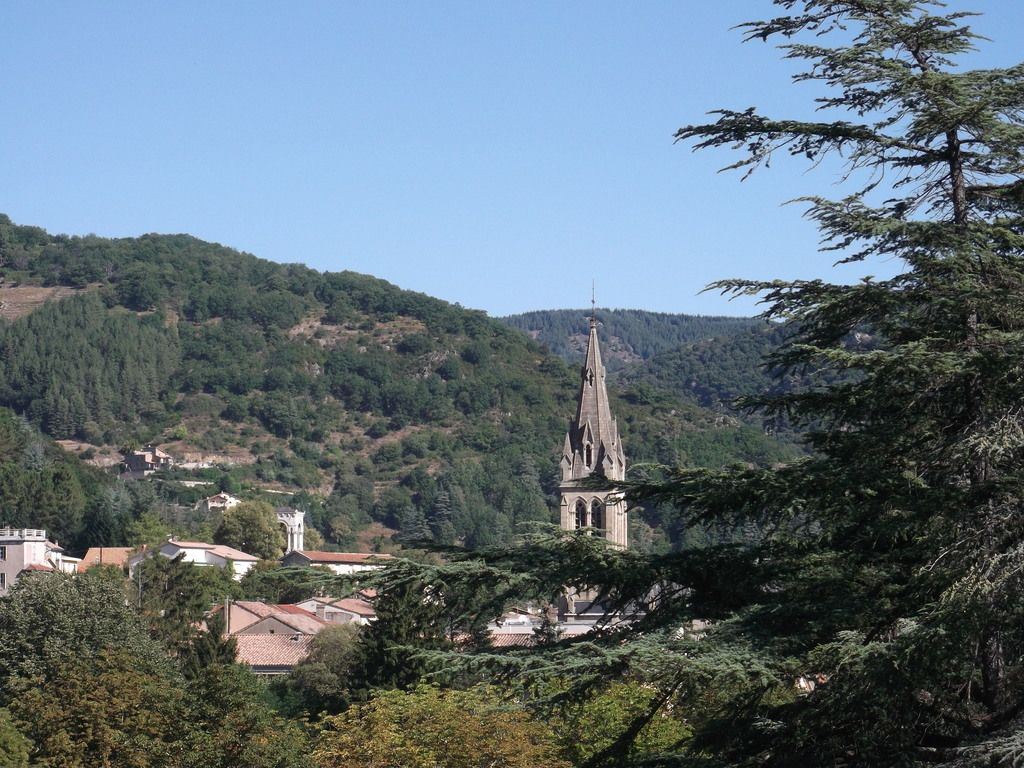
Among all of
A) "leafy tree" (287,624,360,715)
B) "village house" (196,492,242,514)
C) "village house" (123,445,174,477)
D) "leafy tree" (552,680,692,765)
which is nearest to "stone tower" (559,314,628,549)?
"leafy tree" (287,624,360,715)

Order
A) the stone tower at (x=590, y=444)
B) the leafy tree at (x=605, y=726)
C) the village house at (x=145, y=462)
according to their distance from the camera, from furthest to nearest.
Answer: the village house at (x=145, y=462), the stone tower at (x=590, y=444), the leafy tree at (x=605, y=726)

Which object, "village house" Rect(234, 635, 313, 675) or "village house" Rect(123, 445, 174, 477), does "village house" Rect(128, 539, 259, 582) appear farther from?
"village house" Rect(123, 445, 174, 477)

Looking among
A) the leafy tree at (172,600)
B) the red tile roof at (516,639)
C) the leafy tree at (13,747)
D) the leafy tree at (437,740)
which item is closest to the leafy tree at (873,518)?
the red tile roof at (516,639)

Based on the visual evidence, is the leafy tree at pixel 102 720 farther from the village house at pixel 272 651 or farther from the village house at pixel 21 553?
the village house at pixel 21 553

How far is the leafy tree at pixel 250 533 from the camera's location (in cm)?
13138

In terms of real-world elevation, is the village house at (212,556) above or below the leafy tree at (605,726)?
below

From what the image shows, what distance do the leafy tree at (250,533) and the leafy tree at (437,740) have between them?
101226mm

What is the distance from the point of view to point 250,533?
132250 millimetres

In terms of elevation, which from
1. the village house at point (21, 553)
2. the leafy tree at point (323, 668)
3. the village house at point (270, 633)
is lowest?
the village house at point (270, 633)

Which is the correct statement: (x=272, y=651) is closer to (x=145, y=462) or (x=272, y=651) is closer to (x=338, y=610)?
(x=338, y=610)

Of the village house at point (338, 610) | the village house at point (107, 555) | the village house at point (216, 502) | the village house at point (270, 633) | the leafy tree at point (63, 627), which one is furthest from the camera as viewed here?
the village house at point (216, 502)

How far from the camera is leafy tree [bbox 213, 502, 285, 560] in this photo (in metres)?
131

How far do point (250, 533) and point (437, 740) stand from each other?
105207 mm

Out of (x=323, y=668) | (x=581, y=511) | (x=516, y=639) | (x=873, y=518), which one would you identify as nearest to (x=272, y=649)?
(x=323, y=668)
